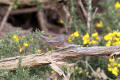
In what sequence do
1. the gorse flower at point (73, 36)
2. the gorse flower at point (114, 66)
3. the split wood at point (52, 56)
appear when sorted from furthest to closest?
the gorse flower at point (73, 36)
the gorse flower at point (114, 66)
the split wood at point (52, 56)

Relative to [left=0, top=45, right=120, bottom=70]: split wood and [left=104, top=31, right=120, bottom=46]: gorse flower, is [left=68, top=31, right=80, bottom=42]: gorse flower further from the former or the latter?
[left=0, top=45, right=120, bottom=70]: split wood

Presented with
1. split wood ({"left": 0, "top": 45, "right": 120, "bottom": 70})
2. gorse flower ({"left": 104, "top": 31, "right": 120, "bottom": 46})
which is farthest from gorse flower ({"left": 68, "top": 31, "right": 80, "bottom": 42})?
split wood ({"left": 0, "top": 45, "right": 120, "bottom": 70})

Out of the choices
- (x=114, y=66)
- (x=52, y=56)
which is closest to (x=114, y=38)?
(x=114, y=66)

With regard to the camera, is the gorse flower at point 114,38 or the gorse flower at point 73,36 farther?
the gorse flower at point 73,36

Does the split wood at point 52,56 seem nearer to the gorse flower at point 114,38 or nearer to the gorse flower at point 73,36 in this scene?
the gorse flower at point 114,38

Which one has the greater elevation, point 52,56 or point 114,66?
point 52,56

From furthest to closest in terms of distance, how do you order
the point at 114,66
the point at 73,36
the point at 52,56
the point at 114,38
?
the point at 73,36 → the point at 114,38 → the point at 114,66 → the point at 52,56

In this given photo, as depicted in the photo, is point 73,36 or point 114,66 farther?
point 73,36

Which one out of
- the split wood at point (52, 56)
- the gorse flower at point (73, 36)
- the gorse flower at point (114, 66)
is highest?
the gorse flower at point (73, 36)

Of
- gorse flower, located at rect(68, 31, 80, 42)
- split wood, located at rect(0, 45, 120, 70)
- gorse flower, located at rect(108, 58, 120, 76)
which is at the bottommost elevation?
gorse flower, located at rect(108, 58, 120, 76)

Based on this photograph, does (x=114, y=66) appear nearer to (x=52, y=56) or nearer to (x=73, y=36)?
(x=73, y=36)

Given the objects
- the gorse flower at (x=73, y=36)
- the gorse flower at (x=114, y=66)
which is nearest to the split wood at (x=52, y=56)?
the gorse flower at (x=114, y=66)

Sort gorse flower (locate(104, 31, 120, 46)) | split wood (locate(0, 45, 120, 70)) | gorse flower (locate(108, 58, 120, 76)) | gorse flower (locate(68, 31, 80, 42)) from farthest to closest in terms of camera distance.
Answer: gorse flower (locate(68, 31, 80, 42)), gorse flower (locate(104, 31, 120, 46)), gorse flower (locate(108, 58, 120, 76)), split wood (locate(0, 45, 120, 70))

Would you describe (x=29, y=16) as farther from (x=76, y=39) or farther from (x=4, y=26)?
(x=76, y=39)
